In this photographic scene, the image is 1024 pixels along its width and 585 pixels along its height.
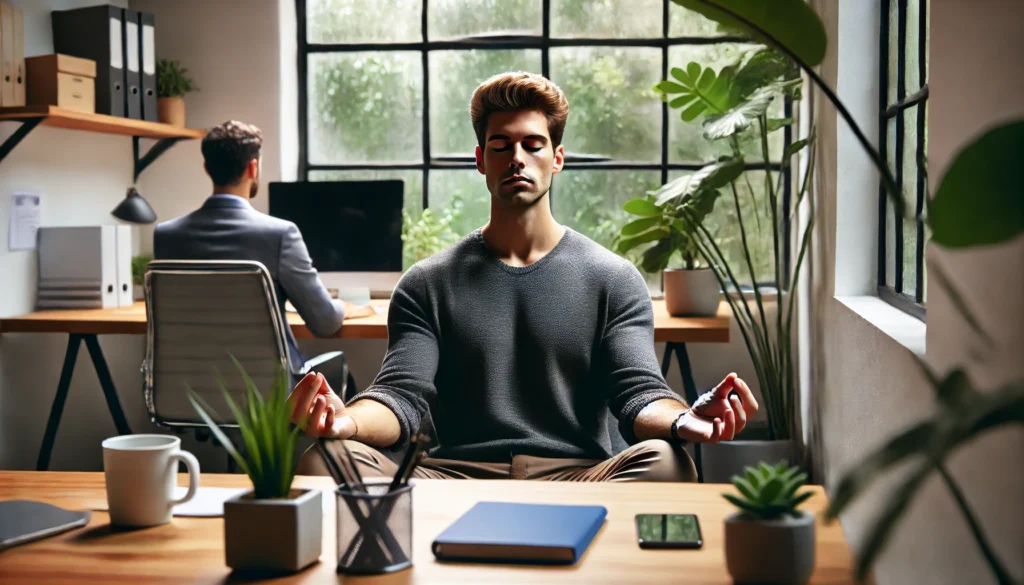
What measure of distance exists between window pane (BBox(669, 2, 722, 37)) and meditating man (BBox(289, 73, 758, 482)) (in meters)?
1.95

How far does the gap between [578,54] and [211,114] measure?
4.86ft

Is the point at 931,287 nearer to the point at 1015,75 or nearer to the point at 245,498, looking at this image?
the point at 1015,75

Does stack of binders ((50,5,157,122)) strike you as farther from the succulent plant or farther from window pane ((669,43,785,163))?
the succulent plant

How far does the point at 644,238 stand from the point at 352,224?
1.09 metres

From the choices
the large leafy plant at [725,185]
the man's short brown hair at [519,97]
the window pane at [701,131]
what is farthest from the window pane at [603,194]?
the man's short brown hair at [519,97]

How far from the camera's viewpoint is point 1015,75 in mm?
1163

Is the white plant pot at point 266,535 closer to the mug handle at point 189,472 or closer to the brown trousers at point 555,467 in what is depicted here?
the mug handle at point 189,472

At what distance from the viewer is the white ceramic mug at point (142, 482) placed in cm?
126

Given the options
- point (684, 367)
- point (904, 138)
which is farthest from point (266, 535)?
point (684, 367)

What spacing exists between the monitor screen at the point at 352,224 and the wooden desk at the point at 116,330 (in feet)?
1.05

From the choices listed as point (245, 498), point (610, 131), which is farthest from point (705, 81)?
point (245, 498)

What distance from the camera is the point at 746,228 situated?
408 centimetres

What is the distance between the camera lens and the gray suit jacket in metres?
3.20

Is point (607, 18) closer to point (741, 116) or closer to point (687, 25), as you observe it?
point (687, 25)
